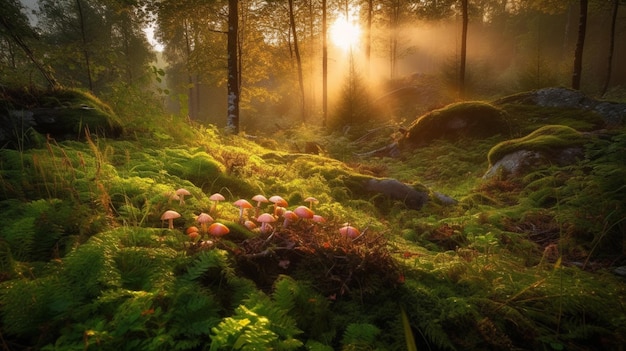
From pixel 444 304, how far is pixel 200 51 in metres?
17.3

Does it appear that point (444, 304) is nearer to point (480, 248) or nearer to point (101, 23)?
point (480, 248)

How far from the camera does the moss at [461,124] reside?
12328 millimetres

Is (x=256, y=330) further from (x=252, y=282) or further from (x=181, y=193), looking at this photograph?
(x=181, y=193)

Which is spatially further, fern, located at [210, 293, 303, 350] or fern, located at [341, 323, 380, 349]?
fern, located at [341, 323, 380, 349]

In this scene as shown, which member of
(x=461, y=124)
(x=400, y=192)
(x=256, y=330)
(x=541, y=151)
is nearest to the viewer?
(x=256, y=330)

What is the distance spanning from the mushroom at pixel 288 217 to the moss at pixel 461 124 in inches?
447

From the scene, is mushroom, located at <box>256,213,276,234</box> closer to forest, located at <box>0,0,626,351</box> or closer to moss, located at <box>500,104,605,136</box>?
forest, located at <box>0,0,626,351</box>

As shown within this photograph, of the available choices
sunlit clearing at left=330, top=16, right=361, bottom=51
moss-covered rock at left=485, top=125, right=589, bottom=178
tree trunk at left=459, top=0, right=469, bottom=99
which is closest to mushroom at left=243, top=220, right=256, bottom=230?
moss-covered rock at left=485, top=125, right=589, bottom=178

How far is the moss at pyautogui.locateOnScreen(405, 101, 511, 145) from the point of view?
1233 centimetres

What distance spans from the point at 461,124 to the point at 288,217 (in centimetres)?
1205

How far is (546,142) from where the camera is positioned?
812cm

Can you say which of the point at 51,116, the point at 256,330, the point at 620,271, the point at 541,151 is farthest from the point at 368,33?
the point at 256,330

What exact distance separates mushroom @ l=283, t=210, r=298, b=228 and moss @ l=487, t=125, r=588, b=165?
7.90 meters

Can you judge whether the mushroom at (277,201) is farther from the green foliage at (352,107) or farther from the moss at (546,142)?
the green foliage at (352,107)
